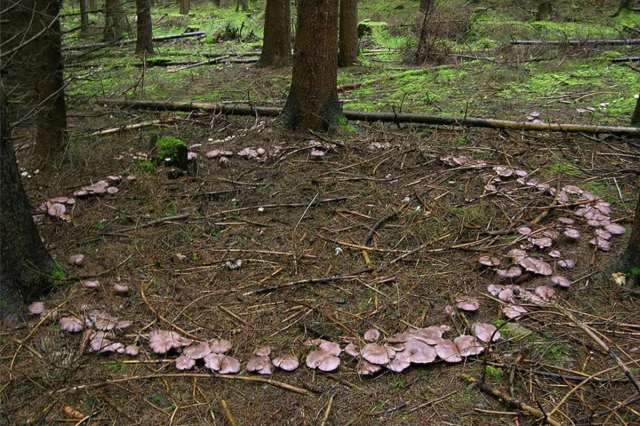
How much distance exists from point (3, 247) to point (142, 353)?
124 cm

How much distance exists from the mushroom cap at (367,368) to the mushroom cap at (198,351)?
3.06 feet

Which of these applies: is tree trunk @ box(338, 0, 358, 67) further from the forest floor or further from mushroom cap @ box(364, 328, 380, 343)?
mushroom cap @ box(364, 328, 380, 343)

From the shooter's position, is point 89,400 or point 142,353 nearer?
point 89,400

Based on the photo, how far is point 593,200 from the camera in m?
4.83

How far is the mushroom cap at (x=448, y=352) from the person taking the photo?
298 cm

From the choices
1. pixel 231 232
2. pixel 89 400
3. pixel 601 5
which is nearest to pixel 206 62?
pixel 231 232

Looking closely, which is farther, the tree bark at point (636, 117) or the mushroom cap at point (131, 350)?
the tree bark at point (636, 117)

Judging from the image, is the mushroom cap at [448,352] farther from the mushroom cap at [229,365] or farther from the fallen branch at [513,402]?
the mushroom cap at [229,365]

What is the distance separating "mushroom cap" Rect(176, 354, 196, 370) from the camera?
3.02m

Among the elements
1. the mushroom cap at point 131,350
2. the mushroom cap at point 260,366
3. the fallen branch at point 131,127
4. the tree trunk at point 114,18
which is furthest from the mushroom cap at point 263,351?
the fallen branch at point 131,127

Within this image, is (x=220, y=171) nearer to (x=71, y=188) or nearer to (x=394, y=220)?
(x=71, y=188)

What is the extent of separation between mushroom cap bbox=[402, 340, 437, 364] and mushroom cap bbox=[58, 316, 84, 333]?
2.07 m

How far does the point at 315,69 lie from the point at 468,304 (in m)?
4.31

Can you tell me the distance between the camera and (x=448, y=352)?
3018 mm
